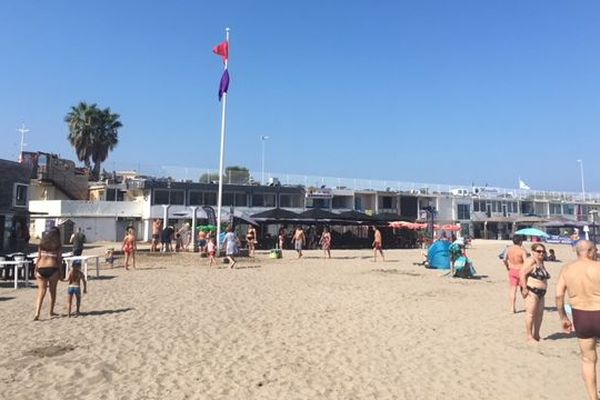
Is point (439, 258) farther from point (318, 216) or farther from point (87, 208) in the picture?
point (87, 208)

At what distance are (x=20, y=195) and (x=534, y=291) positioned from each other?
2761cm

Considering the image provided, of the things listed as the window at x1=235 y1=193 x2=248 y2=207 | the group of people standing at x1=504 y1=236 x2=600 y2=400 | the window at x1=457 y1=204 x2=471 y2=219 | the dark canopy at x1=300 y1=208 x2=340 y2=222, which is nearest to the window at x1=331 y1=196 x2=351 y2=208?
the window at x1=235 y1=193 x2=248 y2=207

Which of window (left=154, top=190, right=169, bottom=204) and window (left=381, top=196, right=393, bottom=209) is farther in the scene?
window (left=381, top=196, right=393, bottom=209)

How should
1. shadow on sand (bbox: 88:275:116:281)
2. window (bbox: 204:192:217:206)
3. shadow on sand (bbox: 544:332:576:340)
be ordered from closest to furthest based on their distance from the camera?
Answer: shadow on sand (bbox: 544:332:576:340), shadow on sand (bbox: 88:275:116:281), window (bbox: 204:192:217:206)

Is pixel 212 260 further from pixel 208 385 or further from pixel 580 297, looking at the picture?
pixel 580 297

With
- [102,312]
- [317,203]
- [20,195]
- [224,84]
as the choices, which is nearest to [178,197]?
[317,203]

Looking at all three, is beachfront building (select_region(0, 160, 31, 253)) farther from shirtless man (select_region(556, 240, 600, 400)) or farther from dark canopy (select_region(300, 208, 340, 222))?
shirtless man (select_region(556, 240, 600, 400))

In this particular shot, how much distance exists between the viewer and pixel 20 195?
27.9 metres

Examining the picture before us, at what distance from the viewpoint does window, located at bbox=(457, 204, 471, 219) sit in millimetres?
65562

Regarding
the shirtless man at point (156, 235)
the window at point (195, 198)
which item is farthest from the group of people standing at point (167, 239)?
the window at point (195, 198)

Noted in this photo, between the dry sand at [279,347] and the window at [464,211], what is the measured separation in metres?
55.1

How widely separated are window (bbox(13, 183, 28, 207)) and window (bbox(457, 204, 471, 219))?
168ft

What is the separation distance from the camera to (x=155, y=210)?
145ft

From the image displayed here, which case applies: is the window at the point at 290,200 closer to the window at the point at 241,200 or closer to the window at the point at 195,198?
the window at the point at 241,200
